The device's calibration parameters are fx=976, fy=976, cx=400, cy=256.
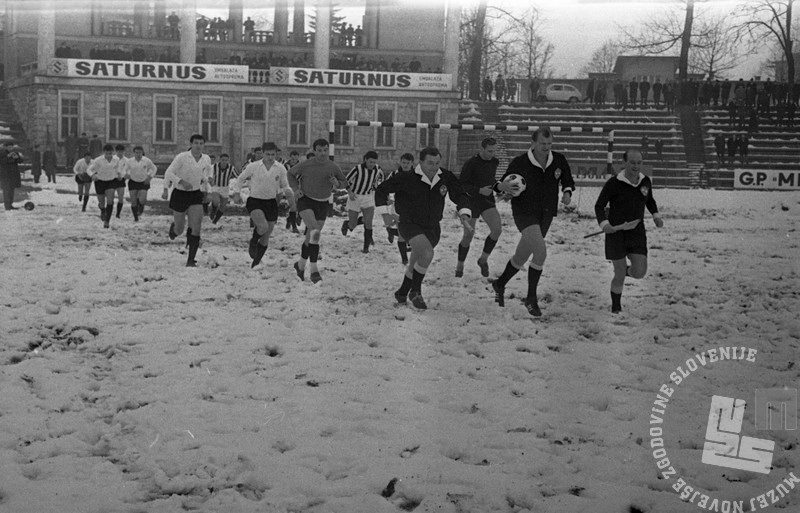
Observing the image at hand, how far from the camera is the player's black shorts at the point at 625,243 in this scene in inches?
433

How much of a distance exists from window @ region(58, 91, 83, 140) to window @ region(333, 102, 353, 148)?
11.9m

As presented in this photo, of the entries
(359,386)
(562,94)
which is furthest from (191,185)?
(562,94)

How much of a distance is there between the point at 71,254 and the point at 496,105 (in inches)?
1411

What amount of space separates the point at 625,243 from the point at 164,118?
38210mm

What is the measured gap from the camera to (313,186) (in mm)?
13977

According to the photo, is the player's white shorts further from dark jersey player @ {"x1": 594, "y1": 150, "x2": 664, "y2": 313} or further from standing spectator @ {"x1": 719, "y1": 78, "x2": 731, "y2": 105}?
standing spectator @ {"x1": 719, "y1": 78, "x2": 731, "y2": 105}

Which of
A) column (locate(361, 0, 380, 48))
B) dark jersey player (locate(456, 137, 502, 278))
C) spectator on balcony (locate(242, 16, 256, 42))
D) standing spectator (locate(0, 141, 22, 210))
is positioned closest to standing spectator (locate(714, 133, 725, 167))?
column (locate(361, 0, 380, 48))

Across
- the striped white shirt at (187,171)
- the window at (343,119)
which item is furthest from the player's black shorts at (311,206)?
the window at (343,119)

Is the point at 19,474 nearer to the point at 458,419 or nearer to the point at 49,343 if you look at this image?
the point at 458,419

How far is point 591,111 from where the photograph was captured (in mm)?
47875

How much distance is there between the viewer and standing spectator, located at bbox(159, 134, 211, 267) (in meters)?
14.8

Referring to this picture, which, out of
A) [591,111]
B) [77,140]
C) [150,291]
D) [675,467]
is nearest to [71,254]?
[150,291]

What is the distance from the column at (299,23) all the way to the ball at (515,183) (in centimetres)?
4588

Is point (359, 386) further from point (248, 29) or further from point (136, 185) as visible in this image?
point (248, 29)
